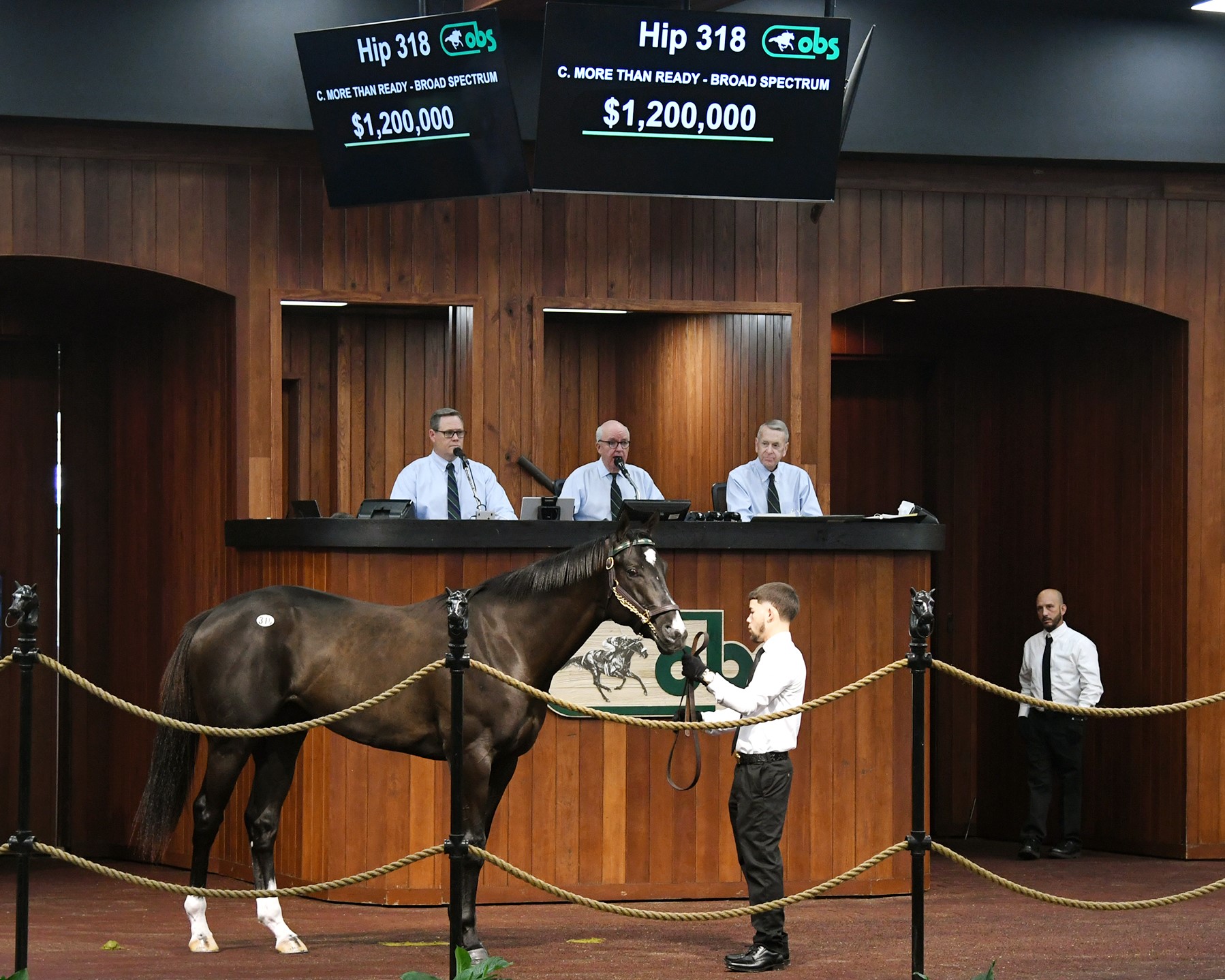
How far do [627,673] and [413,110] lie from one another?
2687mm

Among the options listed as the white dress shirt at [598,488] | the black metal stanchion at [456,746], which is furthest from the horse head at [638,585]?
the white dress shirt at [598,488]

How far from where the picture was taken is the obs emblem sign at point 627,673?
24.3 feet

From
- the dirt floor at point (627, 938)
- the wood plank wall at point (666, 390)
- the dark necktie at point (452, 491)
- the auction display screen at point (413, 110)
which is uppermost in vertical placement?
the auction display screen at point (413, 110)

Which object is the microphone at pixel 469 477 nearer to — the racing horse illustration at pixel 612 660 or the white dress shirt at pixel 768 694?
the racing horse illustration at pixel 612 660

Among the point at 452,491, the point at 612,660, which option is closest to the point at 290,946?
the point at 612,660

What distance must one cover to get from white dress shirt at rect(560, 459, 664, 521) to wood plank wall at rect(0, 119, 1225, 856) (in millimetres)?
395

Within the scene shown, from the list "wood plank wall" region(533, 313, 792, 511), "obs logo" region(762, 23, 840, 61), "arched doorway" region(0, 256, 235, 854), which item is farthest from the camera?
"wood plank wall" region(533, 313, 792, 511)

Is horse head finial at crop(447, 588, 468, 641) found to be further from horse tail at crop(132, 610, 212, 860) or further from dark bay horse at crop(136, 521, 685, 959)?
horse tail at crop(132, 610, 212, 860)

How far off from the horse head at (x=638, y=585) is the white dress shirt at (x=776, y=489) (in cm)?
228

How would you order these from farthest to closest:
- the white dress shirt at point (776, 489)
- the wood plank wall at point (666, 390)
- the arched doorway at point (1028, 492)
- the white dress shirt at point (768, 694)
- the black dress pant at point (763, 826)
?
the wood plank wall at point (666, 390)
the arched doorway at point (1028, 492)
the white dress shirt at point (776, 489)
the black dress pant at point (763, 826)
the white dress shirt at point (768, 694)

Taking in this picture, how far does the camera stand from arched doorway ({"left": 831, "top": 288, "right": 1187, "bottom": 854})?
9.47 m

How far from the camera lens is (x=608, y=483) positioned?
8.55 metres

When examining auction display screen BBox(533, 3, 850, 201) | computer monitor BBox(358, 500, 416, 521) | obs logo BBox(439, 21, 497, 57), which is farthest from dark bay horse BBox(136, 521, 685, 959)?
obs logo BBox(439, 21, 497, 57)

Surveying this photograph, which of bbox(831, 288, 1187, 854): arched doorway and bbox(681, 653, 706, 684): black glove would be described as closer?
bbox(681, 653, 706, 684): black glove
